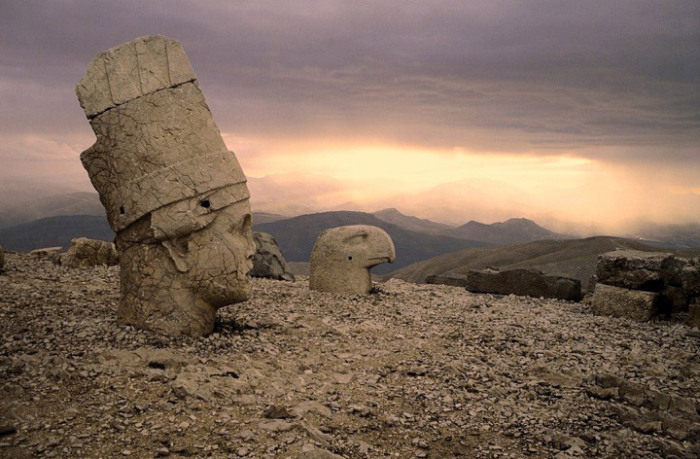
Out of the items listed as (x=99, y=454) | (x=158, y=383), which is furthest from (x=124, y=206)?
(x=99, y=454)

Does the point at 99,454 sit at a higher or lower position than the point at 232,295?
lower

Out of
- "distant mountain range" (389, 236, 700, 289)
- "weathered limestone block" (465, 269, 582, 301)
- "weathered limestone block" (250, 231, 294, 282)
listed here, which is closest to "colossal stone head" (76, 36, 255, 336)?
"weathered limestone block" (250, 231, 294, 282)

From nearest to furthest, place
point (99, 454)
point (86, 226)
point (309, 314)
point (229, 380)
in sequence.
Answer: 1. point (99, 454)
2. point (229, 380)
3. point (309, 314)
4. point (86, 226)

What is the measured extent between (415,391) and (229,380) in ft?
7.10

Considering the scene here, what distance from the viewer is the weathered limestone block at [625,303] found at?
10.2m

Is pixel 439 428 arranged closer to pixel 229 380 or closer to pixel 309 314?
pixel 229 380

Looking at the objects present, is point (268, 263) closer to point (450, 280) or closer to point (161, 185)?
point (450, 280)

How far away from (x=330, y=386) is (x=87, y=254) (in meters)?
8.44

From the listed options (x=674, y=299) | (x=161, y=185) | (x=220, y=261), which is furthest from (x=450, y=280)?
(x=161, y=185)

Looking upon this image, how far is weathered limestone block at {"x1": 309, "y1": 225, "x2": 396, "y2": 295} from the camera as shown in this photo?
11148 millimetres

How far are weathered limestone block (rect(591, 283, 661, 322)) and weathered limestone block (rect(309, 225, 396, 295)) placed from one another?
13.8 ft

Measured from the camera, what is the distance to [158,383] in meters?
5.62

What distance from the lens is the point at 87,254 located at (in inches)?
488

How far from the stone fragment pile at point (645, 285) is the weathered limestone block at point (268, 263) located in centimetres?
777
